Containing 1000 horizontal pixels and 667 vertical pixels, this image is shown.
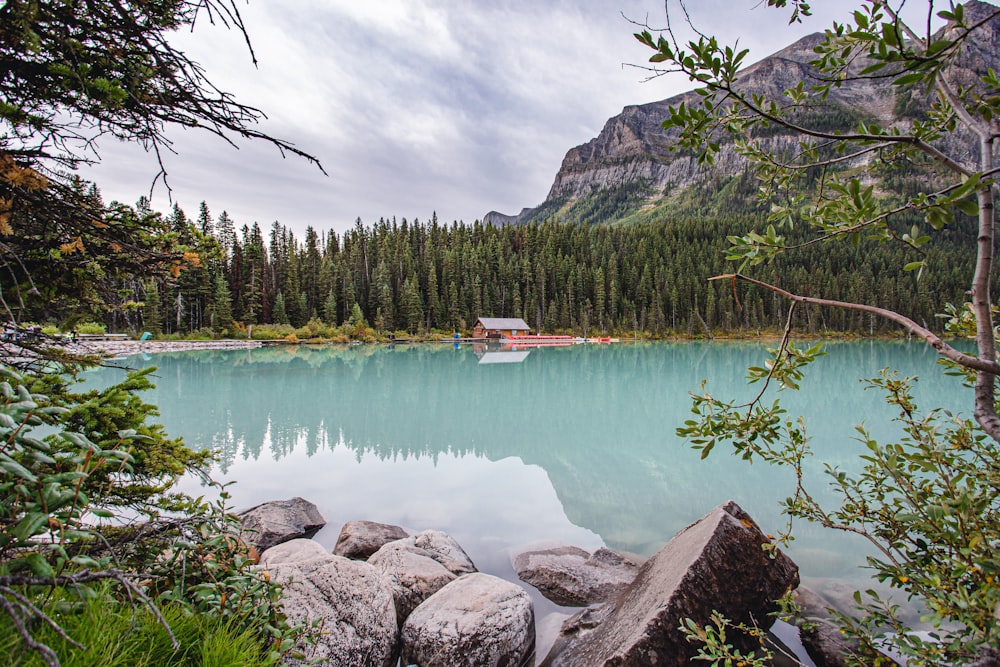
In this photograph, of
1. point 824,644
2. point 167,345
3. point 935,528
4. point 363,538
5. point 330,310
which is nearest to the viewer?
point 935,528

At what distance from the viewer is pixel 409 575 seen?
5.16 m

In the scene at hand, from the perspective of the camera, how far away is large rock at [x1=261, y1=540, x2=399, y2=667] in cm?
353

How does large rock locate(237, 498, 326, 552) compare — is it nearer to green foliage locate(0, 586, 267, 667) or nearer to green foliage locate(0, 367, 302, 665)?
green foliage locate(0, 367, 302, 665)

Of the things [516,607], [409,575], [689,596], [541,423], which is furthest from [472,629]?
[541,423]

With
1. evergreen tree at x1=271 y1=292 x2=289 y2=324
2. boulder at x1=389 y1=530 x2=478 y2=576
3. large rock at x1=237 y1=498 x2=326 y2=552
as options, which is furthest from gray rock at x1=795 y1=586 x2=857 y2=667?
evergreen tree at x1=271 y1=292 x2=289 y2=324

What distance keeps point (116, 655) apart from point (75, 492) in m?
0.92

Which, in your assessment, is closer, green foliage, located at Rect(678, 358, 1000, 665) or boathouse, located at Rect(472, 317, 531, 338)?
green foliage, located at Rect(678, 358, 1000, 665)

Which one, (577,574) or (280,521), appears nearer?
(577,574)

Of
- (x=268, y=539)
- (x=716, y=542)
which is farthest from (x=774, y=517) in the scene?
(x=268, y=539)

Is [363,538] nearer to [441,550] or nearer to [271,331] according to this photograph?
[441,550]

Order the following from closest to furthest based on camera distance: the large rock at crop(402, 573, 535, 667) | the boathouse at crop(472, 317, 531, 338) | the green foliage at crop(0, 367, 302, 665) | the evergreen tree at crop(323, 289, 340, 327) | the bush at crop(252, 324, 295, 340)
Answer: the green foliage at crop(0, 367, 302, 665) → the large rock at crop(402, 573, 535, 667) → the bush at crop(252, 324, 295, 340) → the evergreen tree at crop(323, 289, 340, 327) → the boathouse at crop(472, 317, 531, 338)

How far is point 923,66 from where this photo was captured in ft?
4.15

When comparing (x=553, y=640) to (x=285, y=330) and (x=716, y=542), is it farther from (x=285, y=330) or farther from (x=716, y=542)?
(x=285, y=330)

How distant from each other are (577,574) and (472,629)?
2242mm
